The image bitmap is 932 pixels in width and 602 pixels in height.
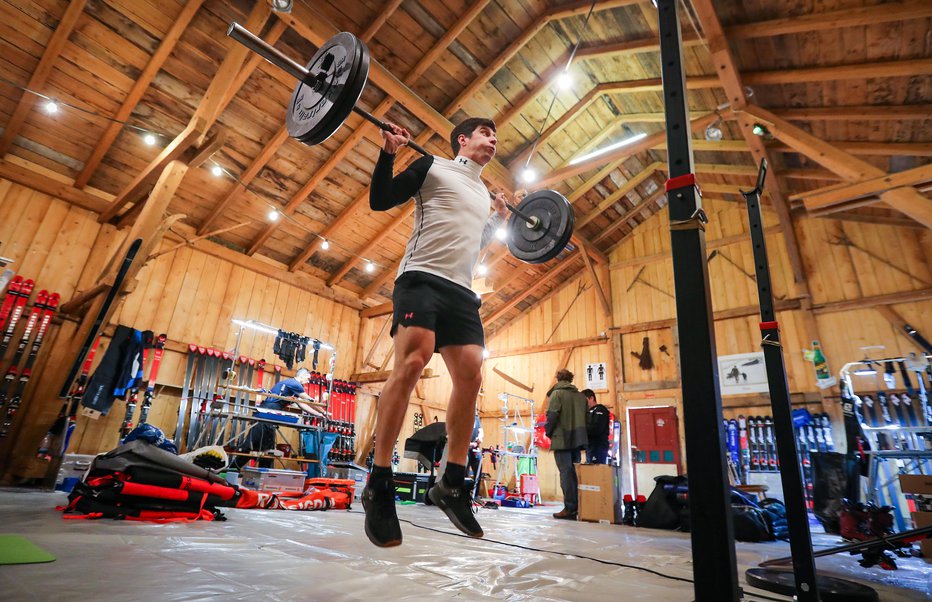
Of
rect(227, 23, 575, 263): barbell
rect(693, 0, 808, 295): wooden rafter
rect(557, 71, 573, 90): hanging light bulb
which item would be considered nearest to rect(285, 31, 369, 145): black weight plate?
rect(227, 23, 575, 263): barbell

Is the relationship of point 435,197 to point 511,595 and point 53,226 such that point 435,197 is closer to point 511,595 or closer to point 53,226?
point 511,595

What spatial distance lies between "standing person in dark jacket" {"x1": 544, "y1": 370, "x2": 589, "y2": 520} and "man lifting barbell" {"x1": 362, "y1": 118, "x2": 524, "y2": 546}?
3.92 meters

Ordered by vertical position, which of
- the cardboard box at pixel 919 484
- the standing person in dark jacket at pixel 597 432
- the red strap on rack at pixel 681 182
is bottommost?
the cardboard box at pixel 919 484

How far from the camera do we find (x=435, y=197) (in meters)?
1.90

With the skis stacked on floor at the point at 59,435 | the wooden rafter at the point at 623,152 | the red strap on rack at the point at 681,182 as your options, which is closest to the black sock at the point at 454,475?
the red strap on rack at the point at 681,182

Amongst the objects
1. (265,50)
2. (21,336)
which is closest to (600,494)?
(265,50)

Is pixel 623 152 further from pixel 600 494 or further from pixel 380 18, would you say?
pixel 600 494

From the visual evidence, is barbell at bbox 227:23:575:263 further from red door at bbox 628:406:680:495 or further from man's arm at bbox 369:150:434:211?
red door at bbox 628:406:680:495

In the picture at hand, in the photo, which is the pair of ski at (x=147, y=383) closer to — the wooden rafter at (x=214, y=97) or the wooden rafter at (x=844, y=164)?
the wooden rafter at (x=214, y=97)

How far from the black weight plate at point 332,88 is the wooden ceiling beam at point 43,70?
189 inches

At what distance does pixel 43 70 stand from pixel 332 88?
5585 mm

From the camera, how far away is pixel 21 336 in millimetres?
5477

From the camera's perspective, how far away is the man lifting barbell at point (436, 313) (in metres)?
1.59

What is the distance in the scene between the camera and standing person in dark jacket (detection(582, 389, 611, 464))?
223 inches
